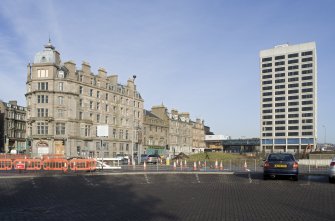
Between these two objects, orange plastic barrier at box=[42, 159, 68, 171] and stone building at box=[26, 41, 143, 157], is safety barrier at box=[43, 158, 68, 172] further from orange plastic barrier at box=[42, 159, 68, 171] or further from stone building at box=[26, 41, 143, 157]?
stone building at box=[26, 41, 143, 157]

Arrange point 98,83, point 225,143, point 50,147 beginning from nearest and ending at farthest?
point 50,147 → point 98,83 → point 225,143

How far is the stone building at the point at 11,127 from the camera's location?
297 ft

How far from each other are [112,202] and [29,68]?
57.9 meters

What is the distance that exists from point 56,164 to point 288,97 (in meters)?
120

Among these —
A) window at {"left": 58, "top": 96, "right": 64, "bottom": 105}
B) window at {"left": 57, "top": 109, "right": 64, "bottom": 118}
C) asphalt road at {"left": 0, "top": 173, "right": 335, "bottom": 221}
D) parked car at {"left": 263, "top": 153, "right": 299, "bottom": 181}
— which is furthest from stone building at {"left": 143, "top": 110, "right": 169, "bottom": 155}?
asphalt road at {"left": 0, "top": 173, "right": 335, "bottom": 221}

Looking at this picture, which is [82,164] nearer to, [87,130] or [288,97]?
[87,130]

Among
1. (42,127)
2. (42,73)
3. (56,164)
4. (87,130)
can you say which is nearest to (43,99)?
(42,73)

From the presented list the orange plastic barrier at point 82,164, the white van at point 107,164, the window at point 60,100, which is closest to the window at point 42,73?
the window at point 60,100

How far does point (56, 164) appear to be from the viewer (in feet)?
99.6

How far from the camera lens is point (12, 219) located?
30.3ft

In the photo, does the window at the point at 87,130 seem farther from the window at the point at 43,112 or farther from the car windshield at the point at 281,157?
the car windshield at the point at 281,157

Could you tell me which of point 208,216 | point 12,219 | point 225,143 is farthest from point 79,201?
point 225,143

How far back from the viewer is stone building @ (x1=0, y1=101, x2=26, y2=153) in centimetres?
9044

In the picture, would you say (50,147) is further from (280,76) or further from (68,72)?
(280,76)
